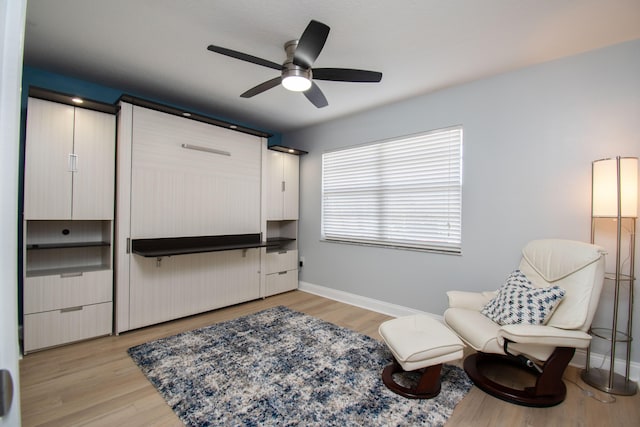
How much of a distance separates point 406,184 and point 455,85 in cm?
119

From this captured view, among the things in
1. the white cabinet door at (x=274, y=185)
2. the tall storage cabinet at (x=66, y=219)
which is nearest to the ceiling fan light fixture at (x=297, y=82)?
the tall storage cabinet at (x=66, y=219)

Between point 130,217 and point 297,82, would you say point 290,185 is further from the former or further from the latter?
point 297,82

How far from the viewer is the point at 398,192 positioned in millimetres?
3635

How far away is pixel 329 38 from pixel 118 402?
10.0 feet

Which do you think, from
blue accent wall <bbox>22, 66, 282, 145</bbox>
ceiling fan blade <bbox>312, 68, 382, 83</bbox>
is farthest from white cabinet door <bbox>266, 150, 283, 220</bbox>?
ceiling fan blade <bbox>312, 68, 382, 83</bbox>

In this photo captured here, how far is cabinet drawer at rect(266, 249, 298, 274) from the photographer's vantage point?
4277 millimetres

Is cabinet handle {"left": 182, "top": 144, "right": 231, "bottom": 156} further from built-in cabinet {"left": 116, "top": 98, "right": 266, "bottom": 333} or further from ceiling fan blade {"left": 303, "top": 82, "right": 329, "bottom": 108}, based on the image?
ceiling fan blade {"left": 303, "top": 82, "right": 329, "bottom": 108}

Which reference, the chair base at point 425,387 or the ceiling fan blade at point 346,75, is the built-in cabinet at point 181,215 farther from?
the chair base at point 425,387

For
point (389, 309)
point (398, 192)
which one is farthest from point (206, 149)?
point (389, 309)

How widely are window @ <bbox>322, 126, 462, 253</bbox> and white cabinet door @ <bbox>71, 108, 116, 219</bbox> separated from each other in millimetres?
2723

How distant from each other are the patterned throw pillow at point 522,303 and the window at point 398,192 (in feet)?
2.76

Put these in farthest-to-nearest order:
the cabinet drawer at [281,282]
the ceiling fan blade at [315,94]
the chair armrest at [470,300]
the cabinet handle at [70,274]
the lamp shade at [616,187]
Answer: the cabinet drawer at [281,282], the cabinet handle at [70,274], the chair armrest at [470,300], the ceiling fan blade at [315,94], the lamp shade at [616,187]

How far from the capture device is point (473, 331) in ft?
6.89

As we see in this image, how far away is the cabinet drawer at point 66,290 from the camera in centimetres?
252
